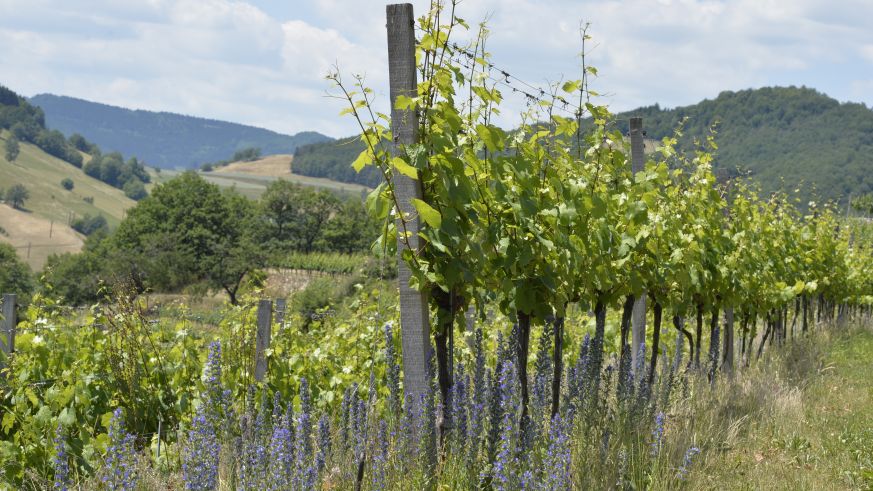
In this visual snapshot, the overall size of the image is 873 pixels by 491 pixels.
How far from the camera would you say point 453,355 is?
15.3 feet

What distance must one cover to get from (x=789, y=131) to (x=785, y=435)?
135m

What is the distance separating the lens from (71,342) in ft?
22.0

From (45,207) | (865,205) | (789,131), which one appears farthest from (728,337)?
(45,207)

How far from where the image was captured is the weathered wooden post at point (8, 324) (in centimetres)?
635

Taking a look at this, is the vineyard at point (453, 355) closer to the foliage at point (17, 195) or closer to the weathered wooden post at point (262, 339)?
the weathered wooden post at point (262, 339)

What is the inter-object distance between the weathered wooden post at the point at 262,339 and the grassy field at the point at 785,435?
10.5ft

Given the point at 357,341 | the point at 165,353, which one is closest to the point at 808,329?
the point at 357,341

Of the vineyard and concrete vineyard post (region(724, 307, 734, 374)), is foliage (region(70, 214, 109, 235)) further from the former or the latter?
the vineyard

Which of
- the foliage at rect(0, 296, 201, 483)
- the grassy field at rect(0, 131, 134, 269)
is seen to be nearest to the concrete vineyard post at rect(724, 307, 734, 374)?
the foliage at rect(0, 296, 201, 483)

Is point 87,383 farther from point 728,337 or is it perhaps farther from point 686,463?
point 728,337

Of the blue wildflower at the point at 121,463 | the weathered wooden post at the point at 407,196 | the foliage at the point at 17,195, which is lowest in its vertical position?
the foliage at the point at 17,195

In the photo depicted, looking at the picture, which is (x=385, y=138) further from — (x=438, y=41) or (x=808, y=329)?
(x=808, y=329)

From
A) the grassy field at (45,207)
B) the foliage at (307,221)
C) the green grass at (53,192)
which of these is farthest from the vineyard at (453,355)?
the green grass at (53,192)

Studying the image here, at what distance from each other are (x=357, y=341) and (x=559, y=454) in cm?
396
